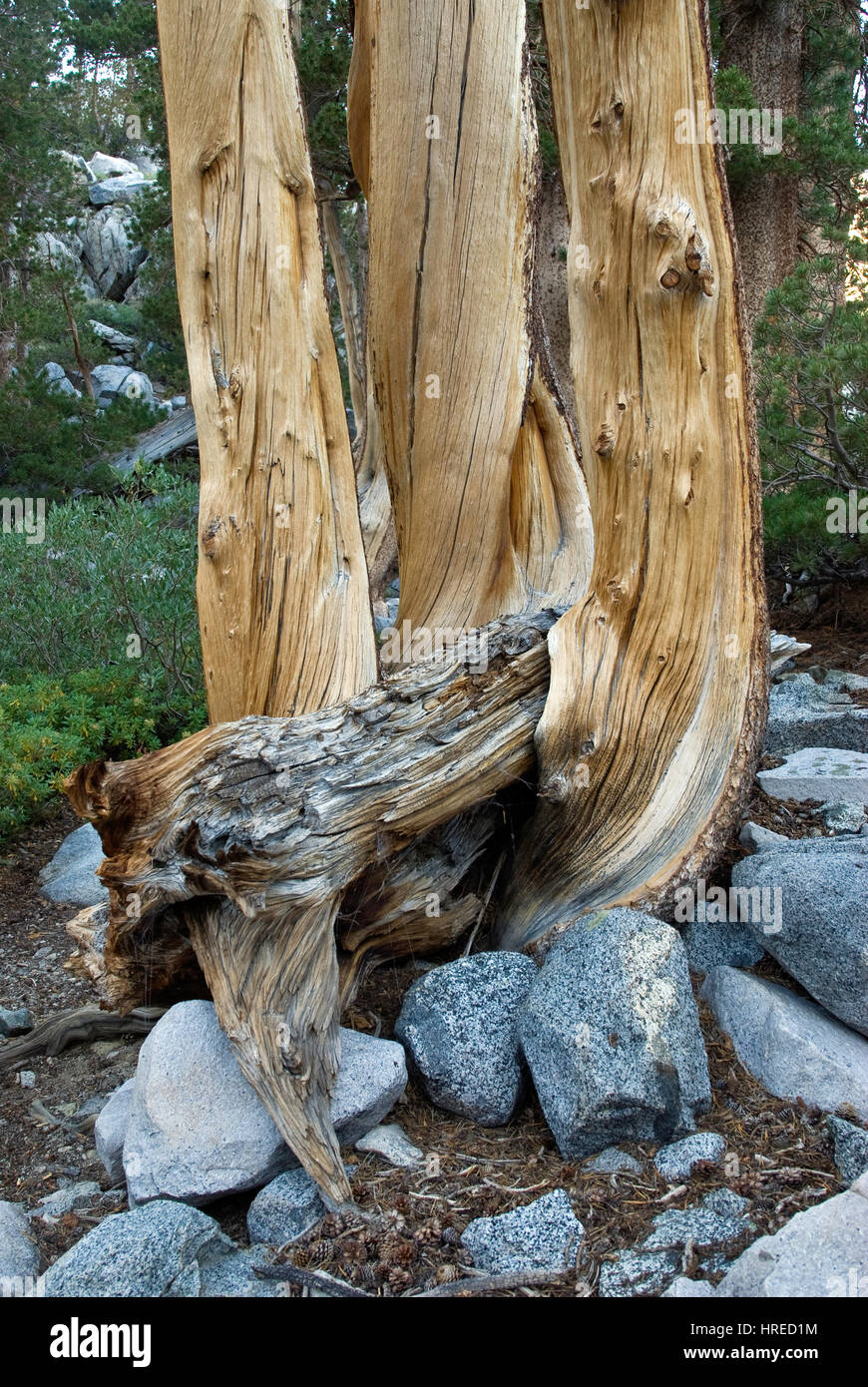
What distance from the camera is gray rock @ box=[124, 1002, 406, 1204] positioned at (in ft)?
9.44

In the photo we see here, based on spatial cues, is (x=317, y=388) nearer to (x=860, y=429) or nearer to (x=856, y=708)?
(x=856, y=708)

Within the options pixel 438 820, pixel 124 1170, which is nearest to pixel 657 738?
pixel 438 820

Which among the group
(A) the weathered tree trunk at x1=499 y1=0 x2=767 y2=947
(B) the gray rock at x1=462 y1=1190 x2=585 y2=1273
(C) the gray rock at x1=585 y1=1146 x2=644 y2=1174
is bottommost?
(B) the gray rock at x1=462 y1=1190 x2=585 y2=1273

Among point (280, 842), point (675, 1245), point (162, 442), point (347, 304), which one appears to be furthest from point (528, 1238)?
point (162, 442)

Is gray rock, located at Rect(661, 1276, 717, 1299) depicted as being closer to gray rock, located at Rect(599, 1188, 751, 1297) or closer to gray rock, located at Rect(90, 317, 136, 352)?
gray rock, located at Rect(599, 1188, 751, 1297)

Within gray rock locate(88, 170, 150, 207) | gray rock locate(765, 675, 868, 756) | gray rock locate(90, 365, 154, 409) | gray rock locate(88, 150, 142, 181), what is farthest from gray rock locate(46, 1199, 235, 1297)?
gray rock locate(88, 150, 142, 181)

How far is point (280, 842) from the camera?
9.53ft

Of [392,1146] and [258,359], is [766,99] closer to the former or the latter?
Answer: [258,359]

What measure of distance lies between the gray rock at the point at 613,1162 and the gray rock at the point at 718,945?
2.84 ft

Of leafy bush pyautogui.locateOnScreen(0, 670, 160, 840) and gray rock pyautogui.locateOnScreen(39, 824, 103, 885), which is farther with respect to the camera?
leafy bush pyautogui.locateOnScreen(0, 670, 160, 840)

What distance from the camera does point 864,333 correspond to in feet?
21.4

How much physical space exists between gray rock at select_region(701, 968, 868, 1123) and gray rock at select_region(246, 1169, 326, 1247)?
1365mm

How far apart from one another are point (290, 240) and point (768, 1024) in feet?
10.9

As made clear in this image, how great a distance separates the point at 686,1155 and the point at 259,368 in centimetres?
309
